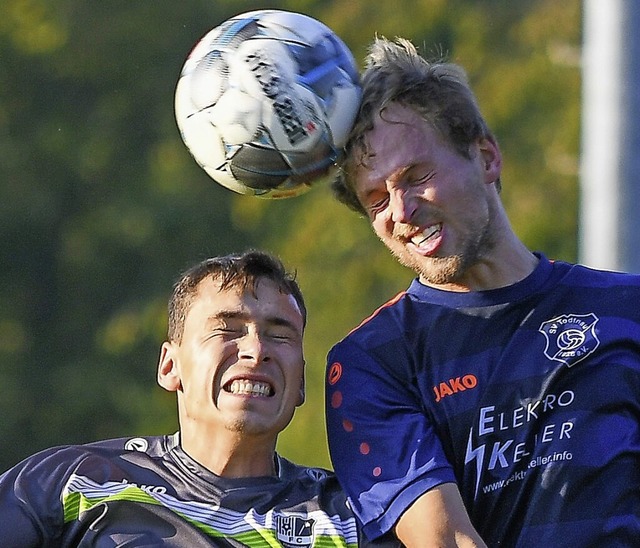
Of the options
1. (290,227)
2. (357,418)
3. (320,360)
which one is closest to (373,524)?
(357,418)

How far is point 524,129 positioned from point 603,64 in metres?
9.45

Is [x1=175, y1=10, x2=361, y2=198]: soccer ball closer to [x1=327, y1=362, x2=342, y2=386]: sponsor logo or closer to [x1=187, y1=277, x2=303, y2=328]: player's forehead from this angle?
[x1=187, y1=277, x2=303, y2=328]: player's forehead

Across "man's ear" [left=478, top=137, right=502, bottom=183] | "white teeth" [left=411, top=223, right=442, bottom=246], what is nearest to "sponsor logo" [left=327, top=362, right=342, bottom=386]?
"white teeth" [left=411, top=223, right=442, bottom=246]

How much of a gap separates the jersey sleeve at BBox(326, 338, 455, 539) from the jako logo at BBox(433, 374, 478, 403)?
8cm

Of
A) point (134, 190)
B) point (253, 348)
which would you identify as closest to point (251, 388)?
point (253, 348)

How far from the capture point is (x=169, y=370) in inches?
223

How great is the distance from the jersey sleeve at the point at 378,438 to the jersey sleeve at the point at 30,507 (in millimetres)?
876

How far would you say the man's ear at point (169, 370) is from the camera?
561 cm

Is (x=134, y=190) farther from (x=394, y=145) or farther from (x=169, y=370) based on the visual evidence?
(x=394, y=145)

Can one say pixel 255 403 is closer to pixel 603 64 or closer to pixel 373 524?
pixel 373 524

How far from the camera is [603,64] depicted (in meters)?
7.47

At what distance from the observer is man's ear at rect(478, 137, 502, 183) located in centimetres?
528

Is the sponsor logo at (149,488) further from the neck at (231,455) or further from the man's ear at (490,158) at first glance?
the man's ear at (490,158)

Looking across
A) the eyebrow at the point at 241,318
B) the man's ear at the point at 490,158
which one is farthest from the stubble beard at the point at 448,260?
the eyebrow at the point at 241,318
